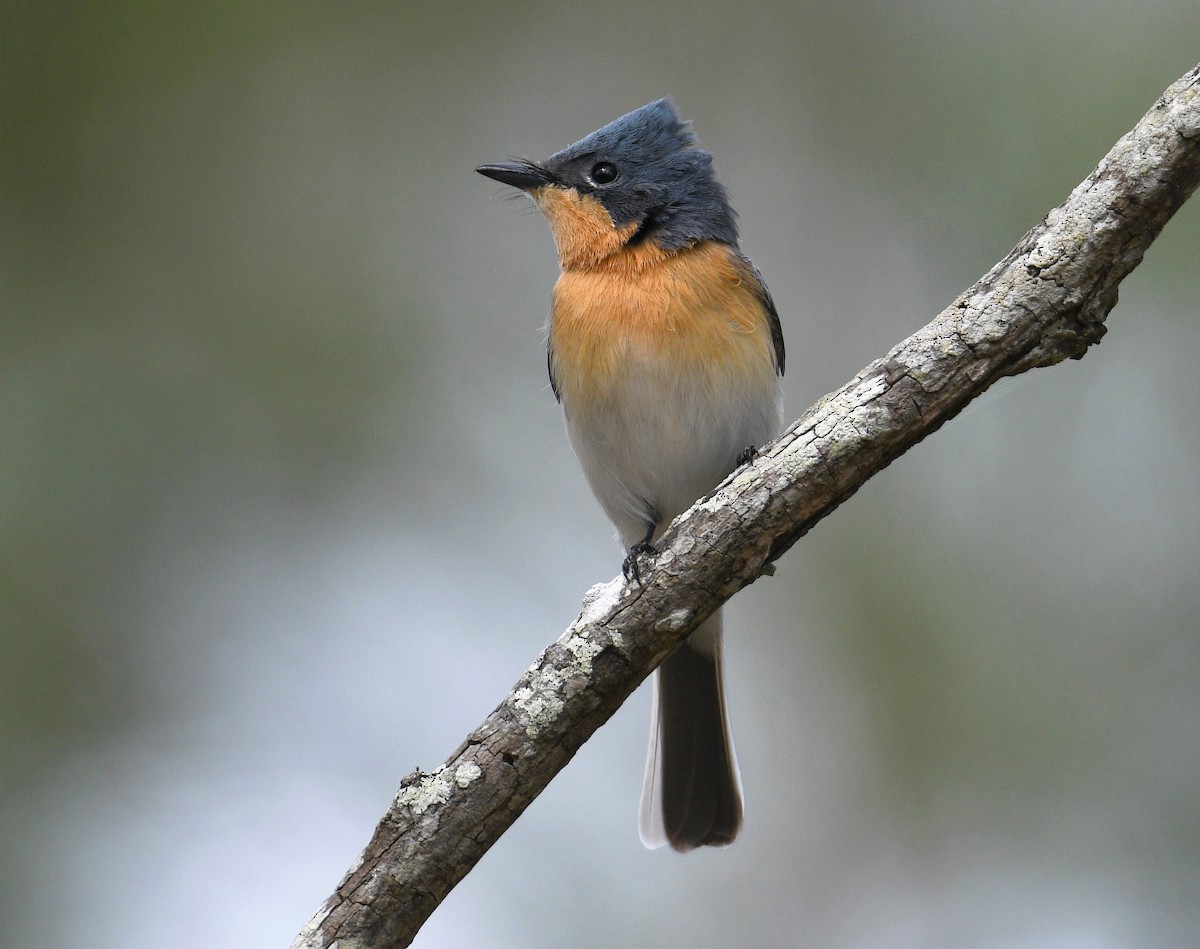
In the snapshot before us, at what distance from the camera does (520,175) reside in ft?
14.6

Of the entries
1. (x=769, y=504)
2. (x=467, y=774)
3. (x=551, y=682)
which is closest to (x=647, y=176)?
(x=769, y=504)

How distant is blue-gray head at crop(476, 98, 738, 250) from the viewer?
418 centimetres

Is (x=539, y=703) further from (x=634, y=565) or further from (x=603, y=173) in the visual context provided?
(x=603, y=173)

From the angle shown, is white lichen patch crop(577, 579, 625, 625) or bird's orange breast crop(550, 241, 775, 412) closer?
white lichen patch crop(577, 579, 625, 625)

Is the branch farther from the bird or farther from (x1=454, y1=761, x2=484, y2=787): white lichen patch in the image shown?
the bird

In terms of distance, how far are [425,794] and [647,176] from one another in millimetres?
2570

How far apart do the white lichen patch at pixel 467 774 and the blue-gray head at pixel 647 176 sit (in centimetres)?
213

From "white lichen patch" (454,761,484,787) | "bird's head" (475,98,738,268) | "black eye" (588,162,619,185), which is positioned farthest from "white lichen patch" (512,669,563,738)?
"black eye" (588,162,619,185)

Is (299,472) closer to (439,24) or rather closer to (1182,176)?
(439,24)

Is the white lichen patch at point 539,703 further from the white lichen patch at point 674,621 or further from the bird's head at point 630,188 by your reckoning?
the bird's head at point 630,188

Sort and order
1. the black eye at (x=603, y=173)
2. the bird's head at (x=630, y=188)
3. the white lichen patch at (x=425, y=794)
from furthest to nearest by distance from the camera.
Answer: the black eye at (x=603, y=173) < the bird's head at (x=630, y=188) < the white lichen patch at (x=425, y=794)

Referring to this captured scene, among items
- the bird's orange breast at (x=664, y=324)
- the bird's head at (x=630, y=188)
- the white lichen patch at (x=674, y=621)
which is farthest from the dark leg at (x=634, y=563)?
the bird's head at (x=630, y=188)

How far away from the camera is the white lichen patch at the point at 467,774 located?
2639mm

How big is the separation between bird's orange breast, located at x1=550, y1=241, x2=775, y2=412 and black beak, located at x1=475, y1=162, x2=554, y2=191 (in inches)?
21.0
